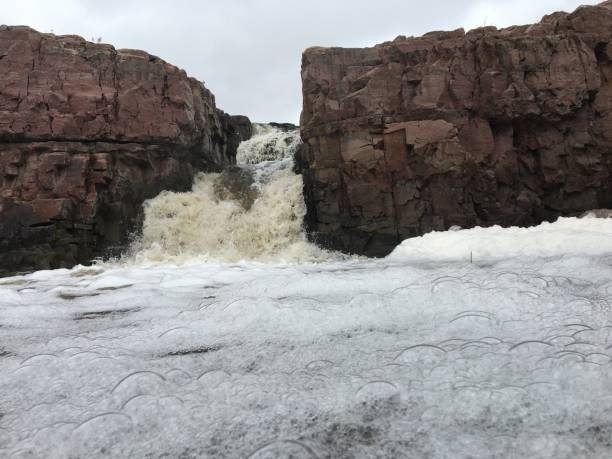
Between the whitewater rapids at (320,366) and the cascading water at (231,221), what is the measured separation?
458 cm

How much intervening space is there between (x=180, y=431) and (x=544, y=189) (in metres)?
9.12

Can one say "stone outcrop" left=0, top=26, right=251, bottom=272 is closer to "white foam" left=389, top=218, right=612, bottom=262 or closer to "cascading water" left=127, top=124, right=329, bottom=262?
"cascading water" left=127, top=124, right=329, bottom=262

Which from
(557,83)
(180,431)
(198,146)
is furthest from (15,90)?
(557,83)

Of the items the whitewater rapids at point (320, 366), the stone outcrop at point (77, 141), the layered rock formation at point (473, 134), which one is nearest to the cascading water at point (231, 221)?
the stone outcrop at point (77, 141)

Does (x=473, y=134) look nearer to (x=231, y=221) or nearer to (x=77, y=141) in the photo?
(x=231, y=221)

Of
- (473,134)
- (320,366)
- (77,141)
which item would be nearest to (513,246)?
(473,134)

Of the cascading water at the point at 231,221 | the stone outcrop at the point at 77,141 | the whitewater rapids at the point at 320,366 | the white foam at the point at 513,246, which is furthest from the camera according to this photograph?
the cascading water at the point at 231,221

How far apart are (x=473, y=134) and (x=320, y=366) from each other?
25.7ft

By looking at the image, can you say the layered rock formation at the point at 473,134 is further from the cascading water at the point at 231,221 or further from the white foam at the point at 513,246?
the white foam at the point at 513,246

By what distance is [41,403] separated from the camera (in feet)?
6.32

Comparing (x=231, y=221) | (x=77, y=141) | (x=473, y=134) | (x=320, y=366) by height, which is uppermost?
(x=77, y=141)

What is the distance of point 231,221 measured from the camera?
955cm

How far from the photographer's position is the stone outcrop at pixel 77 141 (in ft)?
28.3

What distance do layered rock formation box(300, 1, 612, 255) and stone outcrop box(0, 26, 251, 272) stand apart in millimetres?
3860
